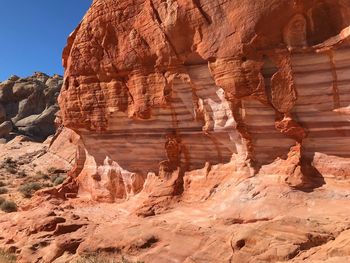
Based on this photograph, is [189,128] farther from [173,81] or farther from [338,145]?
[338,145]

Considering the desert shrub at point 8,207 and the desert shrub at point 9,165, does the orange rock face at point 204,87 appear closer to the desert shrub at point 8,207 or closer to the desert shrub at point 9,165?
the desert shrub at point 8,207

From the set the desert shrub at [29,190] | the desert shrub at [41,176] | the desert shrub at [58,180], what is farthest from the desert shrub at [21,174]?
the desert shrub at [29,190]

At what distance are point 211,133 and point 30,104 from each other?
5074 cm

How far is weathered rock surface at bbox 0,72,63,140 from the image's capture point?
51.4m

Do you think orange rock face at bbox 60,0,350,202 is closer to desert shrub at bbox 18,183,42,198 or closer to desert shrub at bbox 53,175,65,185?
desert shrub at bbox 18,183,42,198

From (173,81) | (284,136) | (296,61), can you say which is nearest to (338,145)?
(284,136)

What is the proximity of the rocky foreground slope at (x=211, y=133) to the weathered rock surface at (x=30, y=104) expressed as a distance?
132ft

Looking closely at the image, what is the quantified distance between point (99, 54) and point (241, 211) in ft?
22.0

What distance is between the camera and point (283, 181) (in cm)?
859

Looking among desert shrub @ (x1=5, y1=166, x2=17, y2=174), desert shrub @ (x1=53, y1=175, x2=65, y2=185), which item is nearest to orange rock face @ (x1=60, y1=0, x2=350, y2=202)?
desert shrub @ (x1=53, y1=175, x2=65, y2=185)

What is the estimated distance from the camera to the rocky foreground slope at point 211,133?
26.1 ft

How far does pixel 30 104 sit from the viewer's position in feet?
185

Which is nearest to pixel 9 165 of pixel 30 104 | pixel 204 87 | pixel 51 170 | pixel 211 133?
pixel 51 170

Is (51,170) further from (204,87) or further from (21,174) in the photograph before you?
(204,87)
